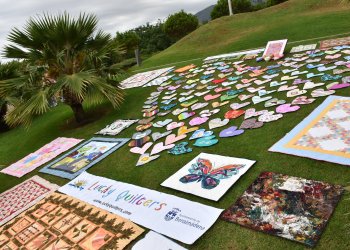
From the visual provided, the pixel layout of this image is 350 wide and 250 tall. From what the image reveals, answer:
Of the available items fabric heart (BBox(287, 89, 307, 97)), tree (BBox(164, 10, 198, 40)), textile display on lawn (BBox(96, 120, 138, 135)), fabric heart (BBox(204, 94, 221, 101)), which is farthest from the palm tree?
tree (BBox(164, 10, 198, 40))

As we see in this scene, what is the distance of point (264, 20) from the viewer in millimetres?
13039

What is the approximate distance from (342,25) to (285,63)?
136 inches

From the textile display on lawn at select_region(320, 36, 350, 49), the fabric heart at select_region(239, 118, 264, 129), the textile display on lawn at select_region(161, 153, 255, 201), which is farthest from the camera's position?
the textile display on lawn at select_region(320, 36, 350, 49)

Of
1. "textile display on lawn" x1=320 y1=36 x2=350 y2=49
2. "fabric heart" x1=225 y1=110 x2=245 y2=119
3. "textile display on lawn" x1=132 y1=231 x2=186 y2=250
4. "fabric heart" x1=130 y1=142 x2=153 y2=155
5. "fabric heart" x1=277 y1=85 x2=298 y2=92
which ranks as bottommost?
"textile display on lawn" x1=132 y1=231 x2=186 y2=250

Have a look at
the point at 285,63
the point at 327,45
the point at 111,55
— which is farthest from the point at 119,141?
the point at 327,45

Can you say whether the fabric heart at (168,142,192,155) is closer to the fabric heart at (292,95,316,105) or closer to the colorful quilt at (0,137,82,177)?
the fabric heart at (292,95,316,105)

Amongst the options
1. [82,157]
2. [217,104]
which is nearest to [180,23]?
[217,104]

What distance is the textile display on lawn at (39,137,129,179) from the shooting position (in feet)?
13.7

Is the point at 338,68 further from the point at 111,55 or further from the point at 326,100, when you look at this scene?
the point at 111,55

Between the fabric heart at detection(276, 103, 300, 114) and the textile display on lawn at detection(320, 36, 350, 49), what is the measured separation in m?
3.17

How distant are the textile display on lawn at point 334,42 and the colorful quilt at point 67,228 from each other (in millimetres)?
5952

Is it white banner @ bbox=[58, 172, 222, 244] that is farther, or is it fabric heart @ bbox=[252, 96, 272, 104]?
fabric heart @ bbox=[252, 96, 272, 104]

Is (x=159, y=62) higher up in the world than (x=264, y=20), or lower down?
lower down

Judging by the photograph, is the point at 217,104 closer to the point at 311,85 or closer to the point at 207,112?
Result: the point at 207,112
